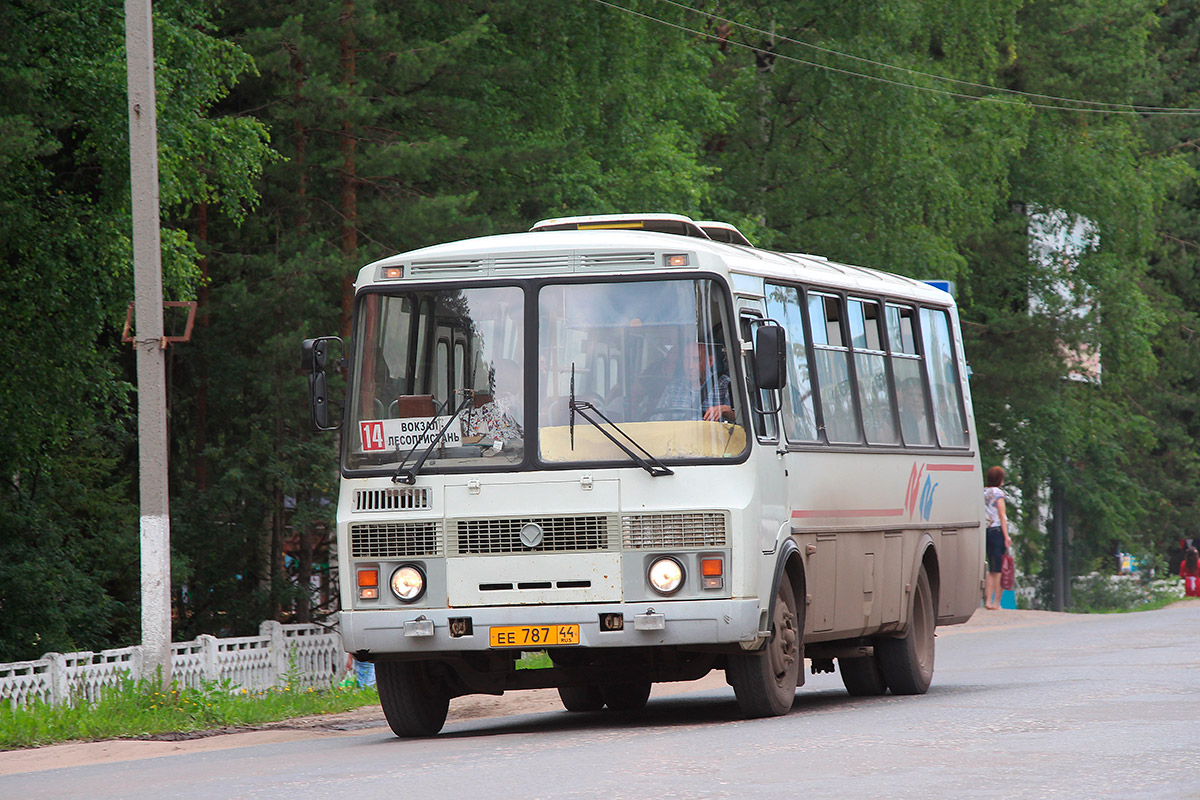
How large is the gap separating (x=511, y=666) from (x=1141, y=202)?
33.0 metres

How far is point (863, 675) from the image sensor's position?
15969mm

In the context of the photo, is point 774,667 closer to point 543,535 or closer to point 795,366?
point 543,535

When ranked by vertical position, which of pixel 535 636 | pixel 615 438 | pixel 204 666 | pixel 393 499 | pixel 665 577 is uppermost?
pixel 615 438

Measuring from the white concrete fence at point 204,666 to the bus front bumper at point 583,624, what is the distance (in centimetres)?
466

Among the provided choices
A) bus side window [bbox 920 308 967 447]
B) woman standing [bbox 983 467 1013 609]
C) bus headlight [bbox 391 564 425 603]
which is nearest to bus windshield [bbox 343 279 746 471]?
bus headlight [bbox 391 564 425 603]

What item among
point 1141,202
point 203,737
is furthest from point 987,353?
point 203,737

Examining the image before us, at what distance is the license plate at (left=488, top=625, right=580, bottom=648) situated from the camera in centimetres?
1205

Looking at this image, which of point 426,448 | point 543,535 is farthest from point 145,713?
point 543,535

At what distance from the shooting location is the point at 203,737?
49.0 ft

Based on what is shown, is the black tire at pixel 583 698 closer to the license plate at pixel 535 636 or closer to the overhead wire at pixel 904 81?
the license plate at pixel 535 636

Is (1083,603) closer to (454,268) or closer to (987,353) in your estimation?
(987,353)

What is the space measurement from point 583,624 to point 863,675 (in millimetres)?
4581

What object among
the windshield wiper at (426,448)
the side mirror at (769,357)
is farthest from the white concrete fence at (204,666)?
the side mirror at (769,357)

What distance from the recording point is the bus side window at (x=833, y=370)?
46.6 feet
